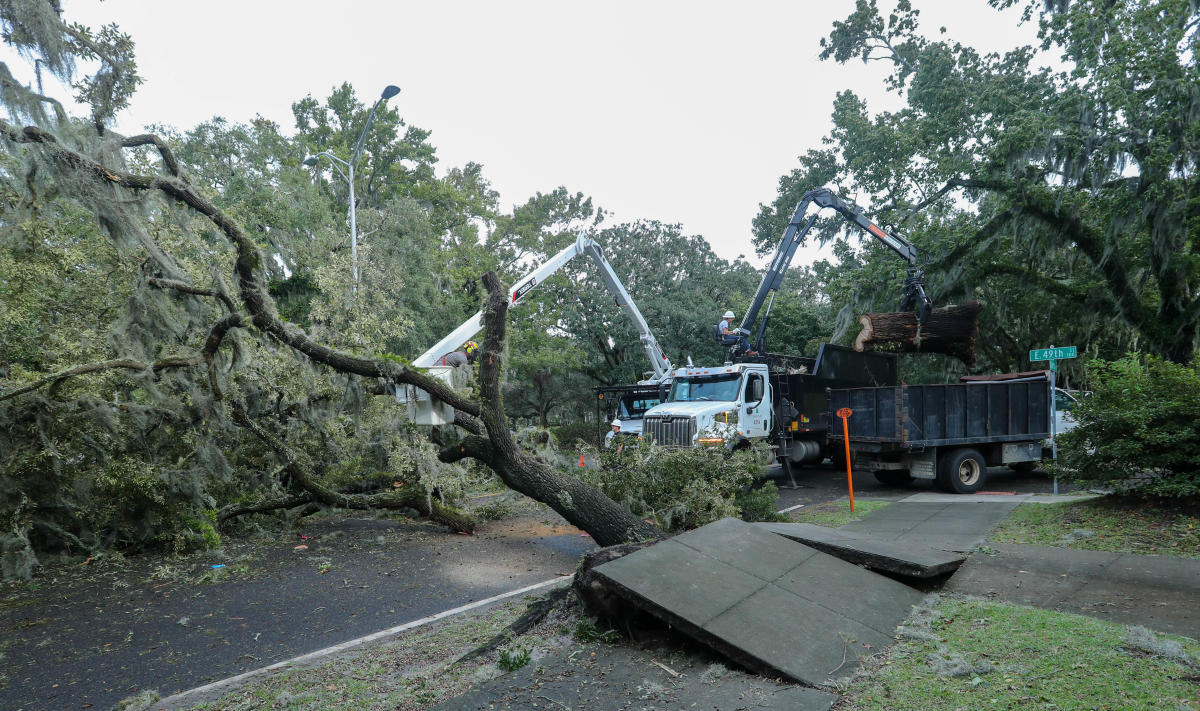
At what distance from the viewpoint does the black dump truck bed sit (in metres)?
12.4

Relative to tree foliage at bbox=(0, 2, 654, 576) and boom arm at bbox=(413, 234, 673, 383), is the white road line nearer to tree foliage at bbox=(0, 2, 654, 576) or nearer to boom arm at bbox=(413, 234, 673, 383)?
tree foliage at bbox=(0, 2, 654, 576)

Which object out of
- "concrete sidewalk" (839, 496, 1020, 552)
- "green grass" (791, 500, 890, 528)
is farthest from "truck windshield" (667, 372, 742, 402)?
"concrete sidewalk" (839, 496, 1020, 552)

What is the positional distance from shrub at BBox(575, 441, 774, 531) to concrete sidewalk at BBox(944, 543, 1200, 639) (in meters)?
3.20

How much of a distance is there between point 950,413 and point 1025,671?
10.0 m

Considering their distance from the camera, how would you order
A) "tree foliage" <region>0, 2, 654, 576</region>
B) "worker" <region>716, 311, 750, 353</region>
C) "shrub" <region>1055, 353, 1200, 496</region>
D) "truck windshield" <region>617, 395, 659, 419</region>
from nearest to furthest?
"shrub" <region>1055, 353, 1200, 496</region> < "tree foliage" <region>0, 2, 654, 576</region> < "worker" <region>716, 311, 750, 353</region> < "truck windshield" <region>617, 395, 659, 419</region>

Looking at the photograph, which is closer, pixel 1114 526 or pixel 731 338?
pixel 1114 526

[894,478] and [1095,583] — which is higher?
[1095,583]

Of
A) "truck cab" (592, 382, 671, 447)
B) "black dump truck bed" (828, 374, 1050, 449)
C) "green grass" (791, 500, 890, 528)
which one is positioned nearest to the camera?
"green grass" (791, 500, 890, 528)

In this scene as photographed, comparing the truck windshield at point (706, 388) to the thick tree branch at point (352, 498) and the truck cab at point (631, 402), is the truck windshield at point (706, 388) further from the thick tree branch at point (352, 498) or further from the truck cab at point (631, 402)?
the thick tree branch at point (352, 498)

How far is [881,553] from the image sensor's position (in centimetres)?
557

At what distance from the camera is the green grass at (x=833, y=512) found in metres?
10.1

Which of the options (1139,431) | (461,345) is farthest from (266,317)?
(1139,431)

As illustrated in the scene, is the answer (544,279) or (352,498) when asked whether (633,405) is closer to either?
(544,279)

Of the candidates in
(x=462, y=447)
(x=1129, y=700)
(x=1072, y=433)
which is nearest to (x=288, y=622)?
(x=462, y=447)
